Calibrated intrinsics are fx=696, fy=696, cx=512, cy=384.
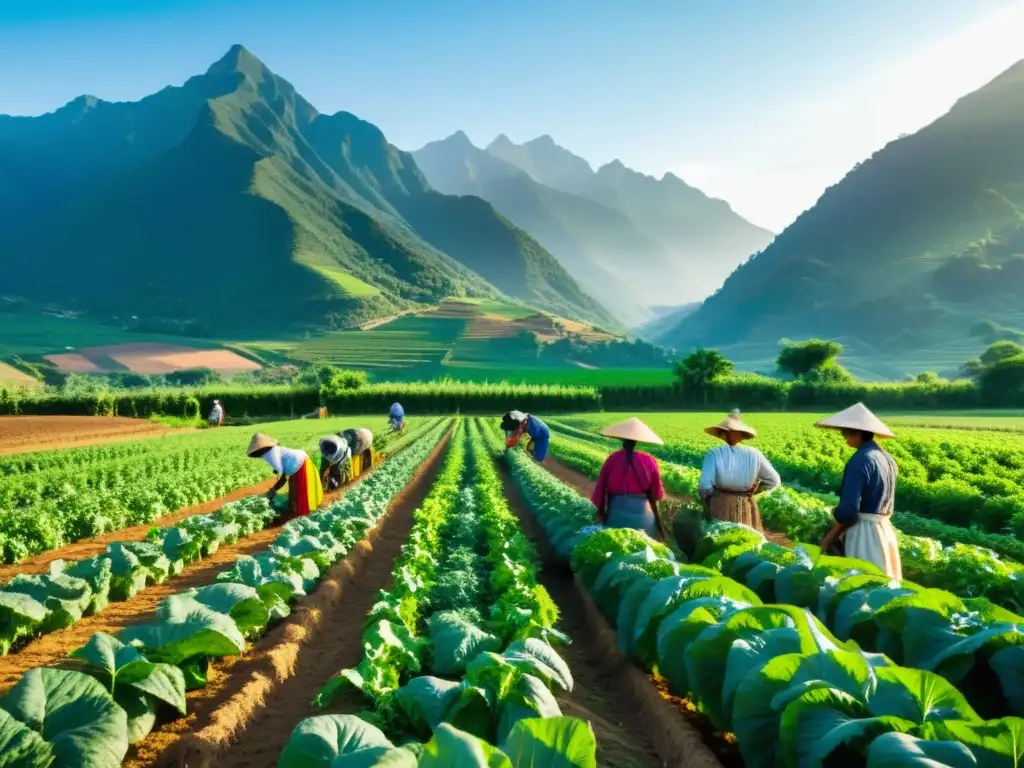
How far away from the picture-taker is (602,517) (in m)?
8.28

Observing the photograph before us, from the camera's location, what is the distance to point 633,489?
26.4ft

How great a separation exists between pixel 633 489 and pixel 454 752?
624 centimetres

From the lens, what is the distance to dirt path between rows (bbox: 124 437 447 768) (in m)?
3.88

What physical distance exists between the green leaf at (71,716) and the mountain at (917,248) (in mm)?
166688

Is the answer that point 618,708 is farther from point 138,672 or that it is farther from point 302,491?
point 302,491

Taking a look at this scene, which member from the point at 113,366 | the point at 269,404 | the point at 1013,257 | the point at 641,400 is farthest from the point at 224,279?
the point at 1013,257

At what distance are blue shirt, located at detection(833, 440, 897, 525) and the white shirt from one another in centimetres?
163

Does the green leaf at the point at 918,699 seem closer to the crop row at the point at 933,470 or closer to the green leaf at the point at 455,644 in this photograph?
the green leaf at the point at 455,644

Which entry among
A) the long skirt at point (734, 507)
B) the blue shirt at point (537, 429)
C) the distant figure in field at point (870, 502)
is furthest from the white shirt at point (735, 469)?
the blue shirt at point (537, 429)

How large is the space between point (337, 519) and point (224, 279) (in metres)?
152

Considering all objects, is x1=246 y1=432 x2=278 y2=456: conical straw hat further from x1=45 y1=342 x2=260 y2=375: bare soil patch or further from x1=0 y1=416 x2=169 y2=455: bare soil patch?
x1=45 y1=342 x2=260 y2=375: bare soil patch

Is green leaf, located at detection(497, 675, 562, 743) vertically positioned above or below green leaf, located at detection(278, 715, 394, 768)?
below

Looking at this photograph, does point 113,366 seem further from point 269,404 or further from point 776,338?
point 776,338

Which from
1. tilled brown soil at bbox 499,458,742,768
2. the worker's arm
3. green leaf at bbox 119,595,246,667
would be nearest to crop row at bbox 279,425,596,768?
tilled brown soil at bbox 499,458,742,768
